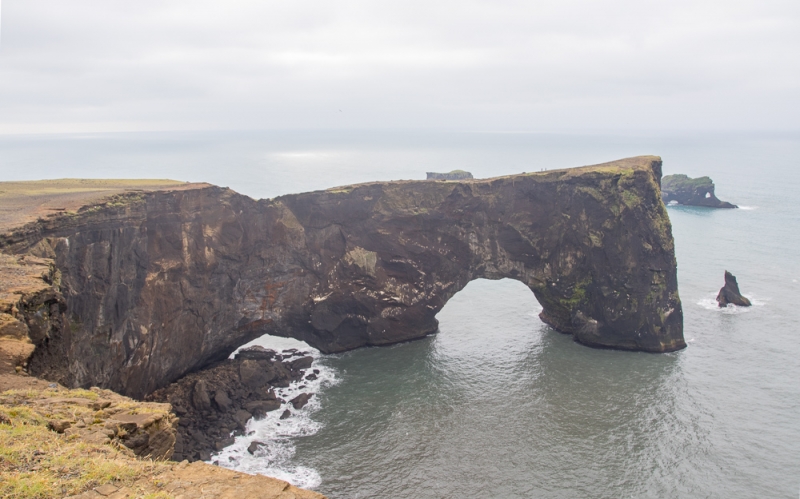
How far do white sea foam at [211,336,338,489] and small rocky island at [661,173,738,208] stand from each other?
308 feet

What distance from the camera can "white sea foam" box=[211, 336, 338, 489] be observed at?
3109cm

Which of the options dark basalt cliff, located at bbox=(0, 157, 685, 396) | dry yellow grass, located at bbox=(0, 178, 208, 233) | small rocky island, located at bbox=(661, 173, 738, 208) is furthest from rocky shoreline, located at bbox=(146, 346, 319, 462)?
small rocky island, located at bbox=(661, 173, 738, 208)

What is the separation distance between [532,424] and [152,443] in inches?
1035

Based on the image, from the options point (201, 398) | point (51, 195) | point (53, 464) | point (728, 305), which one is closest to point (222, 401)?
point (201, 398)

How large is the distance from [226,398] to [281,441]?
19.8ft

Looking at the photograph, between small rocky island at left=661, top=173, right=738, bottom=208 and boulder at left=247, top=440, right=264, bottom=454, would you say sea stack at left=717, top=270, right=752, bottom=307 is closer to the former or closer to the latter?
boulder at left=247, top=440, right=264, bottom=454

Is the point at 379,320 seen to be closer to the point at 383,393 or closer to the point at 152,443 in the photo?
the point at 383,393

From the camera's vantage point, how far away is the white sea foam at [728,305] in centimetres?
5353

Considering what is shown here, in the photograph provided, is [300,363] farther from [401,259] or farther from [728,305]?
[728,305]

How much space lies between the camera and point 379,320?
4819 centimetres

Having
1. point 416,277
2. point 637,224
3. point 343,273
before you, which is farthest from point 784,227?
point 343,273

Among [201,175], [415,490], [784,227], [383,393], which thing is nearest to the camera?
[415,490]

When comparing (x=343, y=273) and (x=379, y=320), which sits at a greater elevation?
(x=343, y=273)

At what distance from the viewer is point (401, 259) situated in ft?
160
